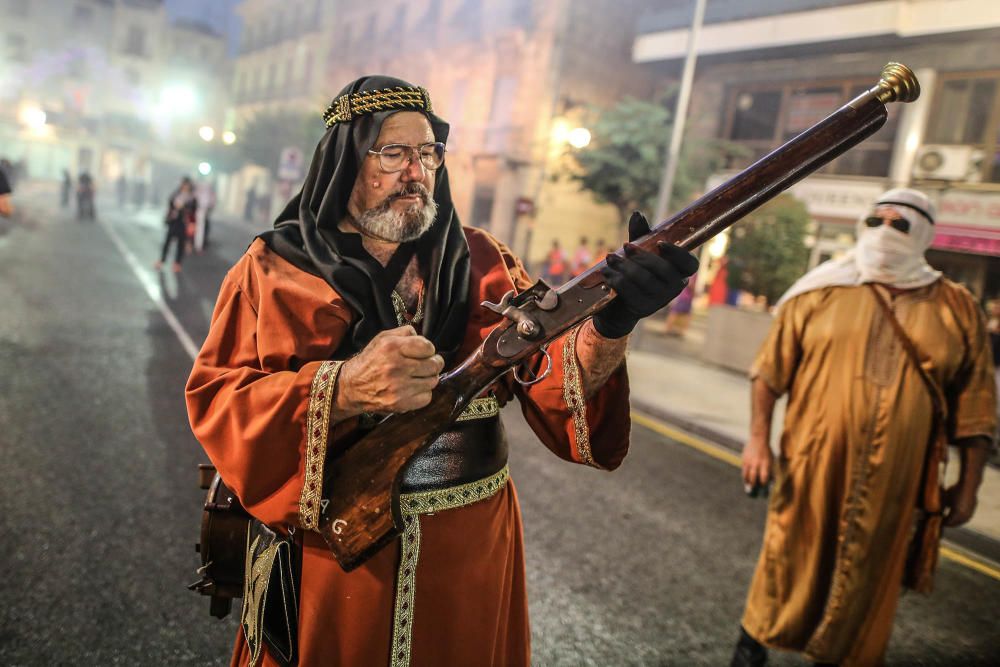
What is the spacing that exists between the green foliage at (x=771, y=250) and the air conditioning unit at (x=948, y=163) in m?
5.76

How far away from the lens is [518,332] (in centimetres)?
152

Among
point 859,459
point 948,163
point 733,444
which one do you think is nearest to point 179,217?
point 733,444

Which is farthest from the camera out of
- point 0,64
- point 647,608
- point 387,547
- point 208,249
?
point 0,64

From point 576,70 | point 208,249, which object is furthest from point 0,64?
point 576,70

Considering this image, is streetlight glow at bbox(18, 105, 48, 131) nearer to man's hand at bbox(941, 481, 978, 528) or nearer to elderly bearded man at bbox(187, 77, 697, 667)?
elderly bearded man at bbox(187, 77, 697, 667)

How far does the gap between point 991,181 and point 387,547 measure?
16640 millimetres

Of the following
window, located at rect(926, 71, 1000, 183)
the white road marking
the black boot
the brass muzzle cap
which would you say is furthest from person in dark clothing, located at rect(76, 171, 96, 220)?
the brass muzzle cap

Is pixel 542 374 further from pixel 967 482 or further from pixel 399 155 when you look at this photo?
pixel 967 482

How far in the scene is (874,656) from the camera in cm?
274

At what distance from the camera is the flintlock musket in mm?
1505

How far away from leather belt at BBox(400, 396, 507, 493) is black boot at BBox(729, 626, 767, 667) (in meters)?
1.77

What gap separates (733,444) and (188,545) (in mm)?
5194

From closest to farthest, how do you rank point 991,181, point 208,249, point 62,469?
point 62,469 < point 991,181 < point 208,249

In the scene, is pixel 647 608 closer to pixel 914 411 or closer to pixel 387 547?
pixel 914 411
